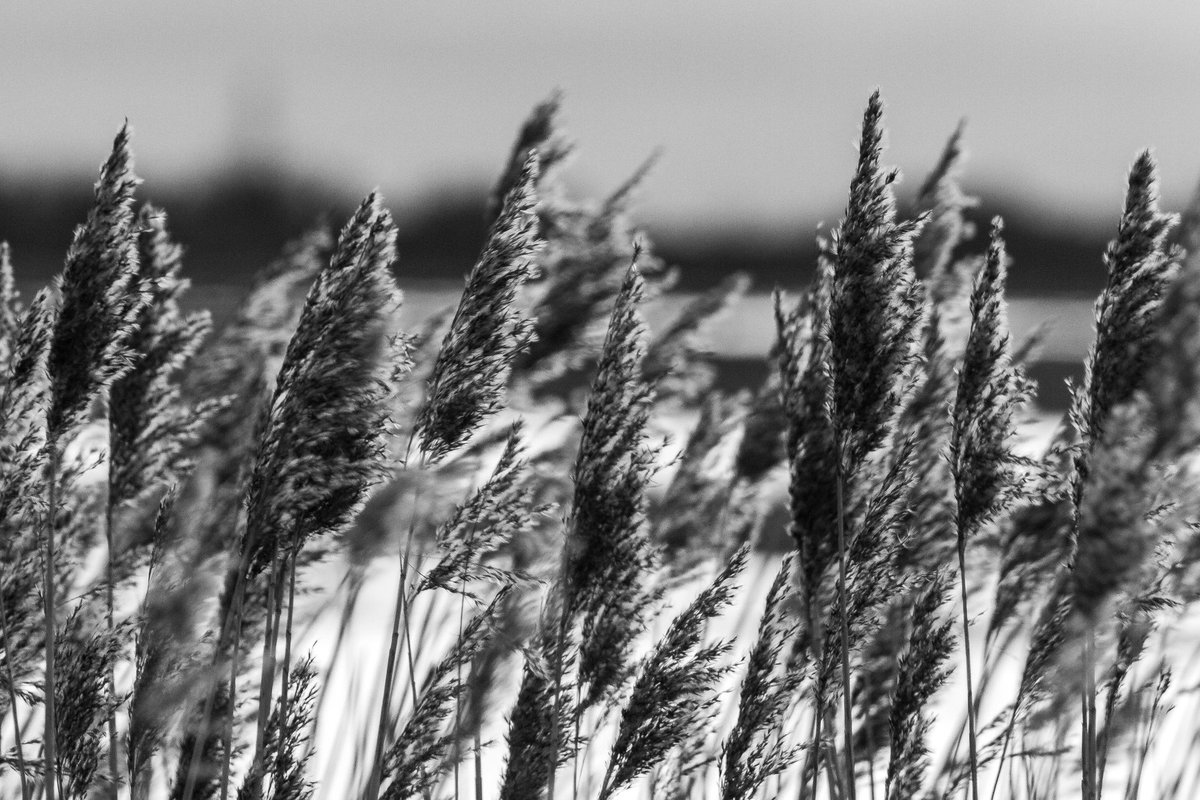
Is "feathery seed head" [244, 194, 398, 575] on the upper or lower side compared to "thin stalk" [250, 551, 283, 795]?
upper

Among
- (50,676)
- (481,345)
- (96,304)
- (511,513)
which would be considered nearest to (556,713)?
(511,513)

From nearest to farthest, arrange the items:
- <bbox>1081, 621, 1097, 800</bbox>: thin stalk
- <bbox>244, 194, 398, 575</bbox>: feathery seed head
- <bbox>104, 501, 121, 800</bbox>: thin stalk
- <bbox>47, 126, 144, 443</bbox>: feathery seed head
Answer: <bbox>244, 194, 398, 575</bbox>: feathery seed head, <bbox>47, 126, 144, 443</bbox>: feathery seed head, <bbox>1081, 621, 1097, 800</bbox>: thin stalk, <bbox>104, 501, 121, 800</bbox>: thin stalk

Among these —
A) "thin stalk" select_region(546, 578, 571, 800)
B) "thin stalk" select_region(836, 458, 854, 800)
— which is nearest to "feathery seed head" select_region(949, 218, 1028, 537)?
"thin stalk" select_region(836, 458, 854, 800)

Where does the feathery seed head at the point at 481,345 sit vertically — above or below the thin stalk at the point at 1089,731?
above

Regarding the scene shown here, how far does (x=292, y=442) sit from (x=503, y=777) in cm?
85

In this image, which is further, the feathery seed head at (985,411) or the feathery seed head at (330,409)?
the feathery seed head at (985,411)

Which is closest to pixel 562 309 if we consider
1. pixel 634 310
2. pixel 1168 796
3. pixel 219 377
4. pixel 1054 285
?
pixel 219 377

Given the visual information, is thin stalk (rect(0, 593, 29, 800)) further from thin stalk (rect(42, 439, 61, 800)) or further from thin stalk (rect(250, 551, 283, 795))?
thin stalk (rect(250, 551, 283, 795))

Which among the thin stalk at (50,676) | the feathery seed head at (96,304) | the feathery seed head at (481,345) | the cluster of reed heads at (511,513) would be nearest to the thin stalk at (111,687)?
the cluster of reed heads at (511,513)

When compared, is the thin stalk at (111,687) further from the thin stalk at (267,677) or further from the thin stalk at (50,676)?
the thin stalk at (267,677)

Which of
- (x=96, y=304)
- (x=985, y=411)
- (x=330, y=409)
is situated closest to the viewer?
(x=330, y=409)

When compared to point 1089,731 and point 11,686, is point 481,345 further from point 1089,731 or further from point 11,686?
point 1089,731

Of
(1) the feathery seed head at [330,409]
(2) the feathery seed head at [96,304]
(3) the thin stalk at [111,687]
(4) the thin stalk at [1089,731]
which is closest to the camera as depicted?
(1) the feathery seed head at [330,409]

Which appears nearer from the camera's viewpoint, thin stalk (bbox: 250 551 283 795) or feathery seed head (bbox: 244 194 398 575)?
feathery seed head (bbox: 244 194 398 575)
